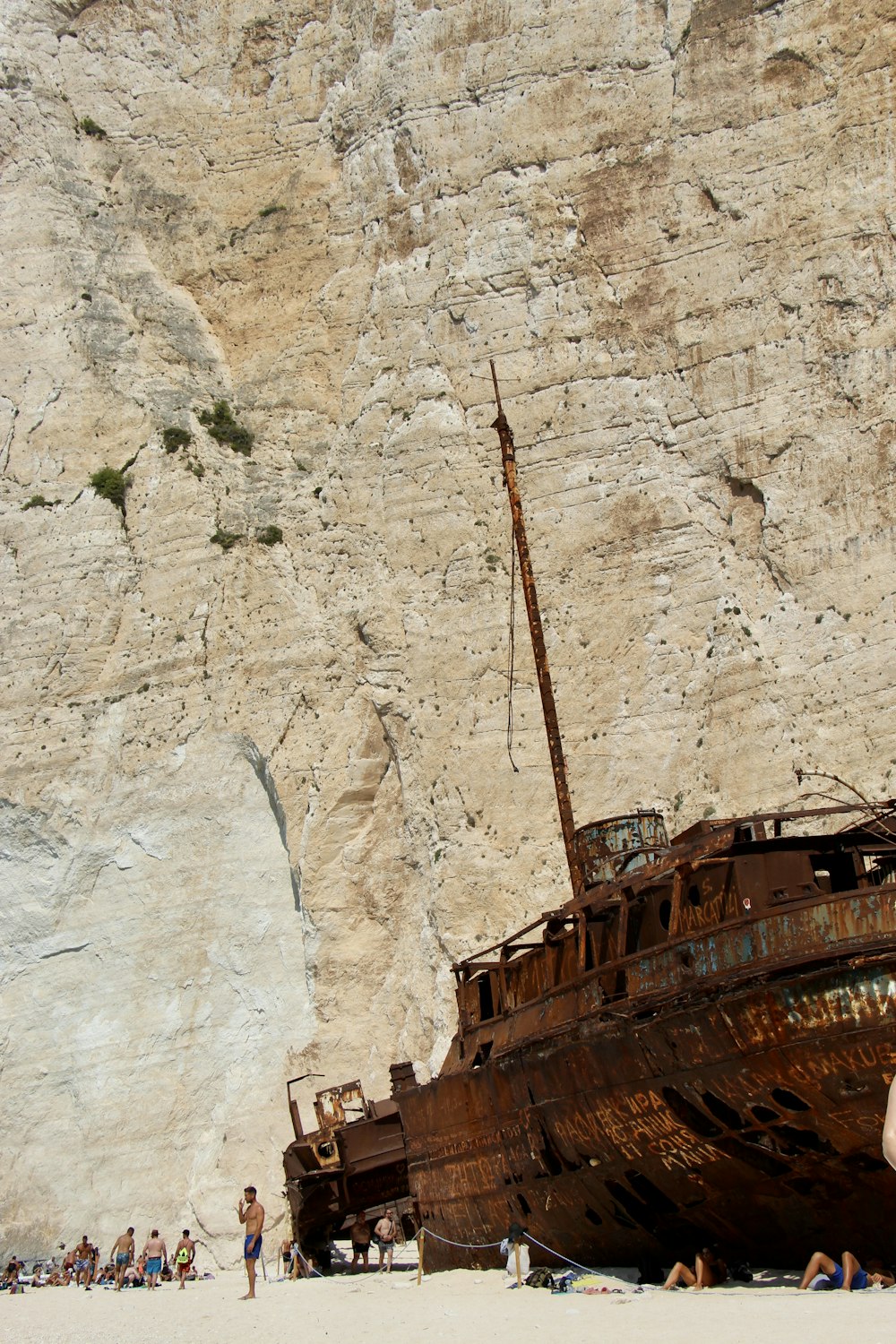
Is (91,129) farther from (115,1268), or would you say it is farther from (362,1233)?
(362,1233)

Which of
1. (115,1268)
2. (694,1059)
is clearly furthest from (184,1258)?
(694,1059)

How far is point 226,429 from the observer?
36875 mm

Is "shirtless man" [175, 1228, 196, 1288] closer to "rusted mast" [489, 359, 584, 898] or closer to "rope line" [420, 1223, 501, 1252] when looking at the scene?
"rope line" [420, 1223, 501, 1252]

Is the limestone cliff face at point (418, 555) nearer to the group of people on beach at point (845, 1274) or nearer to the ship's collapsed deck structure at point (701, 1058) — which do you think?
the ship's collapsed deck structure at point (701, 1058)

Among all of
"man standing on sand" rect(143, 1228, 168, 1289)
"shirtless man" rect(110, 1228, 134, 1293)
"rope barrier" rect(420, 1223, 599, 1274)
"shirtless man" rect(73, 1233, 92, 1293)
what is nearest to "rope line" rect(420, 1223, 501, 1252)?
"rope barrier" rect(420, 1223, 599, 1274)

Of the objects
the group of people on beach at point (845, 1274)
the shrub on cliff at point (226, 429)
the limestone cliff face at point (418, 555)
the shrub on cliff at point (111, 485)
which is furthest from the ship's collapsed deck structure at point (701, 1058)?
the shrub on cliff at point (226, 429)

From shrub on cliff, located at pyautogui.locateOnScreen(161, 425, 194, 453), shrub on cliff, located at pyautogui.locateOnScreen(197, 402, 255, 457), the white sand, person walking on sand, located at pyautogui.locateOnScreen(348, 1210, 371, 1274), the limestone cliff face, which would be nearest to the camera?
the white sand

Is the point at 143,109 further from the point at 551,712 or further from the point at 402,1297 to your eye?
the point at 402,1297

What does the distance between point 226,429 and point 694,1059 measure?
27290 millimetres

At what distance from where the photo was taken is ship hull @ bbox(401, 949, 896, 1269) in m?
11.8

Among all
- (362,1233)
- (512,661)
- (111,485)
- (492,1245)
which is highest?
(111,485)

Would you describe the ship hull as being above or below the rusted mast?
below

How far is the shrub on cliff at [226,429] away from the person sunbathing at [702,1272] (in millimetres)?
27253

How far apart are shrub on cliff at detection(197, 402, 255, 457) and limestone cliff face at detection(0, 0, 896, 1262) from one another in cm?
40
